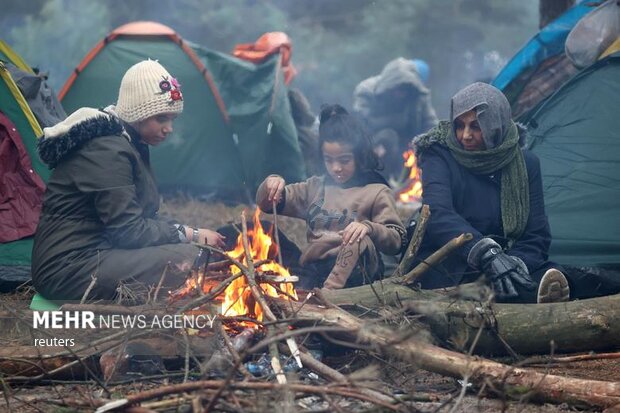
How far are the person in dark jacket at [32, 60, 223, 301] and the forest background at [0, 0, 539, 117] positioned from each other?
14.2 meters

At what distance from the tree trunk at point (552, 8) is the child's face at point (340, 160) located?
14.4 feet

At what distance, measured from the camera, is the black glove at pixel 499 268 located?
486 cm

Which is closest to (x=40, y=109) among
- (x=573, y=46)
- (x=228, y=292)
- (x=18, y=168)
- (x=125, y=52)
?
(x=18, y=168)

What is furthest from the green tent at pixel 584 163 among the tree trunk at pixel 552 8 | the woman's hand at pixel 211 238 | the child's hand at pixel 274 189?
the woman's hand at pixel 211 238

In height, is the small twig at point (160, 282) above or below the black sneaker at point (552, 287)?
above

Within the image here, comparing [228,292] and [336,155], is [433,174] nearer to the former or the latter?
[336,155]

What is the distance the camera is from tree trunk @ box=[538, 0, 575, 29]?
8.75 metres

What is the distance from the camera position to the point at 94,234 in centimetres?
477

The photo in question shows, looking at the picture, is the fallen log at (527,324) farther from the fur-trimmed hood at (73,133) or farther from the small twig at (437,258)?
the fur-trimmed hood at (73,133)

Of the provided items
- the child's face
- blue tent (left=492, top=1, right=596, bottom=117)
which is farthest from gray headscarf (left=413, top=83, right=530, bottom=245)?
blue tent (left=492, top=1, right=596, bottom=117)

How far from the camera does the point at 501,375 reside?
3787 mm

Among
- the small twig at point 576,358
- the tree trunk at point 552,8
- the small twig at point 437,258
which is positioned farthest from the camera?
the tree trunk at point 552,8

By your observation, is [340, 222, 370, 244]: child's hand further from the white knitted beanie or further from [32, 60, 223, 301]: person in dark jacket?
the white knitted beanie

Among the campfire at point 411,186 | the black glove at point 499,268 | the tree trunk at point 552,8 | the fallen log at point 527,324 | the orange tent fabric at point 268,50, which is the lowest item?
the campfire at point 411,186
